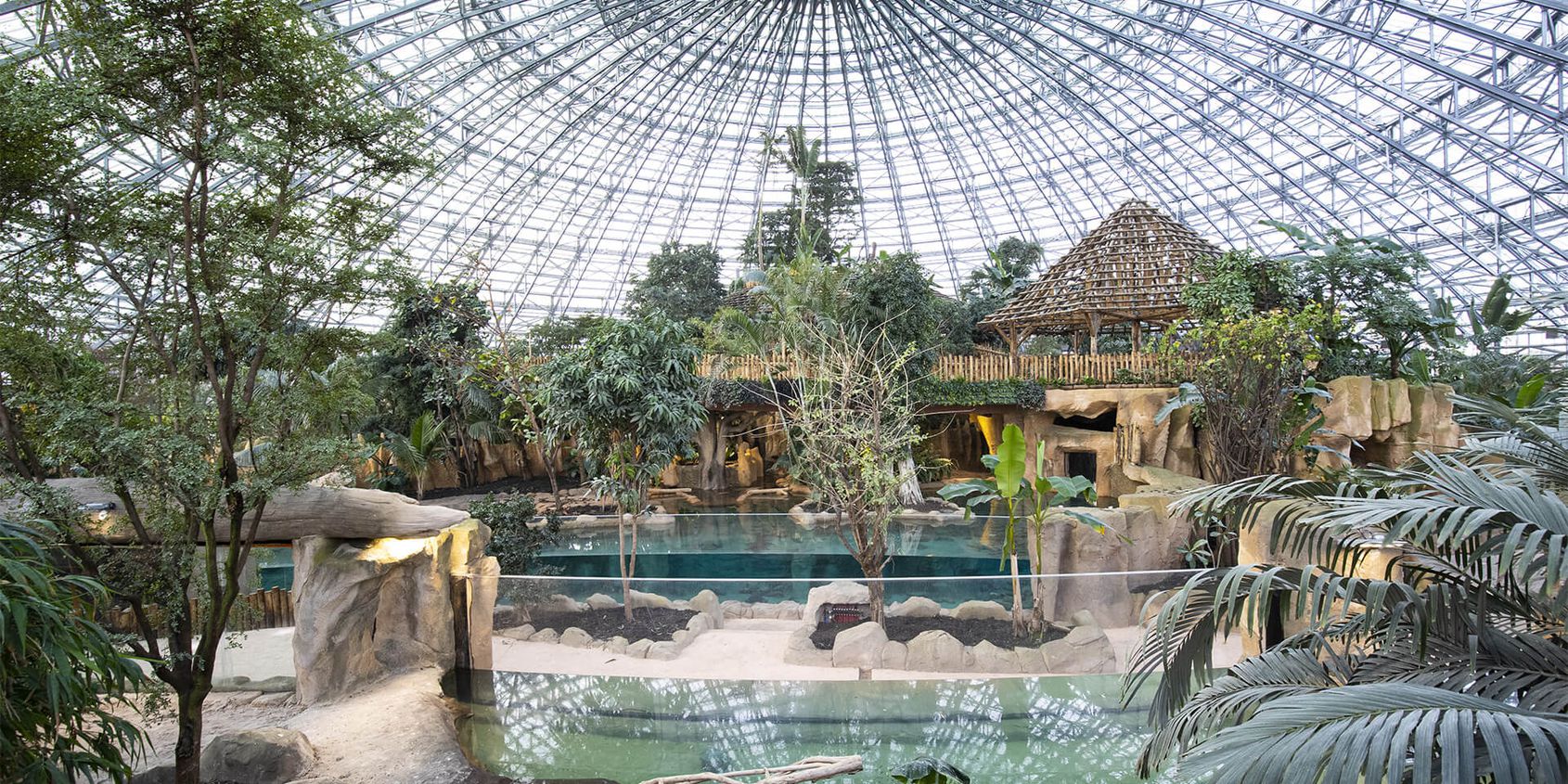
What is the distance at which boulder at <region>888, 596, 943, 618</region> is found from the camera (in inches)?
291

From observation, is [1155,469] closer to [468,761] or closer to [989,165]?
[468,761]

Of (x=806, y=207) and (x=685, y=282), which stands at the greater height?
(x=806, y=207)

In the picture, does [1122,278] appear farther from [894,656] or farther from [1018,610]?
[894,656]

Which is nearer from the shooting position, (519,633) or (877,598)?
(877,598)

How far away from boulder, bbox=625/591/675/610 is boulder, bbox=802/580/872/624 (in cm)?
142

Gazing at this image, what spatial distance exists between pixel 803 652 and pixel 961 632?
1.47 m

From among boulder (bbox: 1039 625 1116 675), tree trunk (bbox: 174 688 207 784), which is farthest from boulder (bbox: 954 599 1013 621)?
A: tree trunk (bbox: 174 688 207 784)

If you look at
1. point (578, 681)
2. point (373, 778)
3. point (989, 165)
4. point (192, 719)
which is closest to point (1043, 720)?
point (578, 681)

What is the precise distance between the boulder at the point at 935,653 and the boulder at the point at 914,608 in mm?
184

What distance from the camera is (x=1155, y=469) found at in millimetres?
14289

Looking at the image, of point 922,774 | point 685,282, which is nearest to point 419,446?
point 685,282

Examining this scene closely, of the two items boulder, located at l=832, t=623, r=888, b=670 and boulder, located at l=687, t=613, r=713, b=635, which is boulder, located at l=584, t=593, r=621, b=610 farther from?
boulder, located at l=832, t=623, r=888, b=670

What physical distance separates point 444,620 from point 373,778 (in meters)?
2.39

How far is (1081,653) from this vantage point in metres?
7.31
